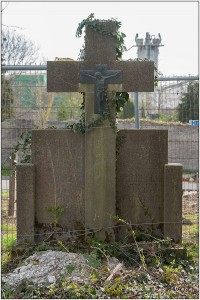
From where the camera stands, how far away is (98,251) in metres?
6.66

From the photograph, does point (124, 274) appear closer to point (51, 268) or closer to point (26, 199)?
point (51, 268)

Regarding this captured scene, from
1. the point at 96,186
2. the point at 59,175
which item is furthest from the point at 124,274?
the point at 59,175

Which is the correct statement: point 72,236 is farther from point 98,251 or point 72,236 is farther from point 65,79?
point 65,79

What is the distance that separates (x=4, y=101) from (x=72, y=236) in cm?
297

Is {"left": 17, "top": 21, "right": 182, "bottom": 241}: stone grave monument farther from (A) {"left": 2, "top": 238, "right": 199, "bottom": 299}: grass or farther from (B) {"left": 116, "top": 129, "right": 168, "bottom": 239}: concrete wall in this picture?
(A) {"left": 2, "top": 238, "right": 199, "bottom": 299}: grass

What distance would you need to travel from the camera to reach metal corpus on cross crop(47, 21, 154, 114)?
7078mm

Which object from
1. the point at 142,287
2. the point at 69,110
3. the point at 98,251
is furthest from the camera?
the point at 69,110

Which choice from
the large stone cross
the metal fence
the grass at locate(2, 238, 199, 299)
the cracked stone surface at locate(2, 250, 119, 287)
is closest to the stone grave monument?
the large stone cross

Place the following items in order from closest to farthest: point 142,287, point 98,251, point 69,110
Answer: point 142,287 → point 98,251 → point 69,110

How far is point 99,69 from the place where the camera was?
7.06 meters

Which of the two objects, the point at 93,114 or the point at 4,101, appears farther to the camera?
the point at 4,101

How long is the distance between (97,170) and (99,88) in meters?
1.02

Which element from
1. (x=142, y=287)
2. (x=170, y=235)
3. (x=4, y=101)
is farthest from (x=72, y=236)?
(x=4, y=101)

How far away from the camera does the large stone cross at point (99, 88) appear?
700cm
